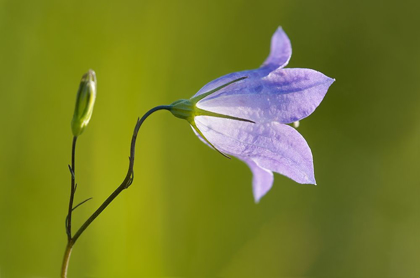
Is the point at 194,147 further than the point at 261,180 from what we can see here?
Yes

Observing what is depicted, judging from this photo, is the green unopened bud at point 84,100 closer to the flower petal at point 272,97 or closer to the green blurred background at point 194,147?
the flower petal at point 272,97

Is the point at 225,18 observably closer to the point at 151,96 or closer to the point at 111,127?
the point at 151,96

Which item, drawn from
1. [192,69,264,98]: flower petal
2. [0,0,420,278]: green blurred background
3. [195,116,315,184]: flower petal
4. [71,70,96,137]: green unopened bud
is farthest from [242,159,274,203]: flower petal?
[0,0,420,278]: green blurred background

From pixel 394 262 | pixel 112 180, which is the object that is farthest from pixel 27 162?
pixel 394 262

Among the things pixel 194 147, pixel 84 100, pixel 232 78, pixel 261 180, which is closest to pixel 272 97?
pixel 232 78

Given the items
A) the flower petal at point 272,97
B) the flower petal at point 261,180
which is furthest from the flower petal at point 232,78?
the flower petal at point 261,180

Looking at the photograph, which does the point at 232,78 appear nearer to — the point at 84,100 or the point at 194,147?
the point at 84,100

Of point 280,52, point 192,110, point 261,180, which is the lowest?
point 261,180

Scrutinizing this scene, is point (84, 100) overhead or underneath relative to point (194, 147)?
overhead
